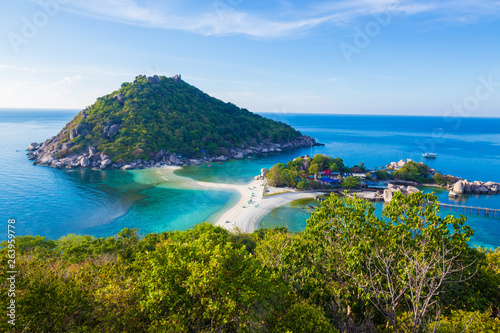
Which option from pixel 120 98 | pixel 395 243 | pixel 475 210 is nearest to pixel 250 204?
pixel 395 243

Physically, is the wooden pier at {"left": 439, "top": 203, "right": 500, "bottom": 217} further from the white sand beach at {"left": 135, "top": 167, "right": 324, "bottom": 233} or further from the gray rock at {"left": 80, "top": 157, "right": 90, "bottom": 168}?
the gray rock at {"left": 80, "top": 157, "right": 90, "bottom": 168}

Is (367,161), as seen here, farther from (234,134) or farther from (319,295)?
(319,295)

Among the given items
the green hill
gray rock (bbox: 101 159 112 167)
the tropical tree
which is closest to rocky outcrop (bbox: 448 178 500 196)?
the tropical tree

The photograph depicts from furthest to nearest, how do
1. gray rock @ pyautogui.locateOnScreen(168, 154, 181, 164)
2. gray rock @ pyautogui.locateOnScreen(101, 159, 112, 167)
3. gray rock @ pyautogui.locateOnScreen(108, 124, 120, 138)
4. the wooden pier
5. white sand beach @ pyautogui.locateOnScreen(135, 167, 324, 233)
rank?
gray rock @ pyautogui.locateOnScreen(108, 124, 120, 138)
gray rock @ pyautogui.locateOnScreen(168, 154, 181, 164)
gray rock @ pyautogui.locateOnScreen(101, 159, 112, 167)
the wooden pier
white sand beach @ pyautogui.locateOnScreen(135, 167, 324, 233)

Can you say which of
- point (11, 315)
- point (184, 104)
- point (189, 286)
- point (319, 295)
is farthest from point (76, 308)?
point (184, 104)

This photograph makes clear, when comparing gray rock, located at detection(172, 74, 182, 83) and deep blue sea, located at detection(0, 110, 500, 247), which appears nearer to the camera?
deep blue sea, located at detection(0, 110, 500, 247)

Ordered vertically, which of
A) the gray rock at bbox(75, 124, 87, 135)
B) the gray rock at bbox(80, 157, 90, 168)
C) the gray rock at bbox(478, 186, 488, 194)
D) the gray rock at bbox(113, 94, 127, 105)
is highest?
the gray rock at bbox(113, 94, 127, 105)

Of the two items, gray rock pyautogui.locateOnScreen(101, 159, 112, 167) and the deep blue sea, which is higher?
gray rock pyautogui.locateOnScreen(101, 159, 112, 167)

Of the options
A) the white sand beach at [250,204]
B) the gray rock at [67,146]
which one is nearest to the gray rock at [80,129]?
the gray rock at [67,146]
